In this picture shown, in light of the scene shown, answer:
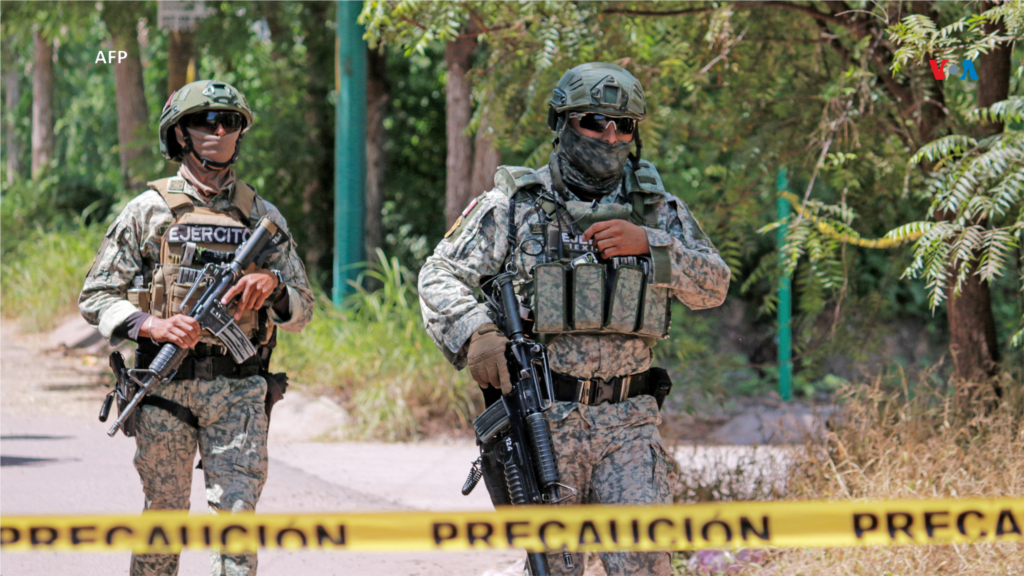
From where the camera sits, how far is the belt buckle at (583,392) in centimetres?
313

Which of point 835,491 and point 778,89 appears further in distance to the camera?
point 778,89

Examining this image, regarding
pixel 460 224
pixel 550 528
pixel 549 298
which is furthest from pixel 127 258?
pixel 550 528

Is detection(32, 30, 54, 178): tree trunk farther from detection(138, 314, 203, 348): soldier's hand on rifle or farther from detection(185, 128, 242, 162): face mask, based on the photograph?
detection(138, 314, 203, 348): soldier's hand on rifle

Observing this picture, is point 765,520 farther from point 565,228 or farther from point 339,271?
point 339,271

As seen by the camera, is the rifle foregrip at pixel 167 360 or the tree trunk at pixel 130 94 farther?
the tree trunk at pixel 130 94

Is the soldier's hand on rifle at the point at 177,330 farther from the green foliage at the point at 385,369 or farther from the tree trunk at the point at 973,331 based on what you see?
the green foliage at the point at 385,369

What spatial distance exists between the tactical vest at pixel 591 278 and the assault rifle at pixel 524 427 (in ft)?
0.30

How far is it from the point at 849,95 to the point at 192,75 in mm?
8283

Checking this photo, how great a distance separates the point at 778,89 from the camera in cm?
614

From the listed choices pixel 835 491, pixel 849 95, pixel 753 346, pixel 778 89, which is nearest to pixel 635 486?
pixel 835 491

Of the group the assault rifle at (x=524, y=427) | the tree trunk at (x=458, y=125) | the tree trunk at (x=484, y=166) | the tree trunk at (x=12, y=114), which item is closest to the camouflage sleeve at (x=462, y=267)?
the assault rifle at (x=524, y=427)

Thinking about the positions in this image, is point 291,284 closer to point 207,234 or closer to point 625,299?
point 207,234

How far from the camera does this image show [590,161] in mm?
3289

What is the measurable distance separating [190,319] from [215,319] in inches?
3.7
